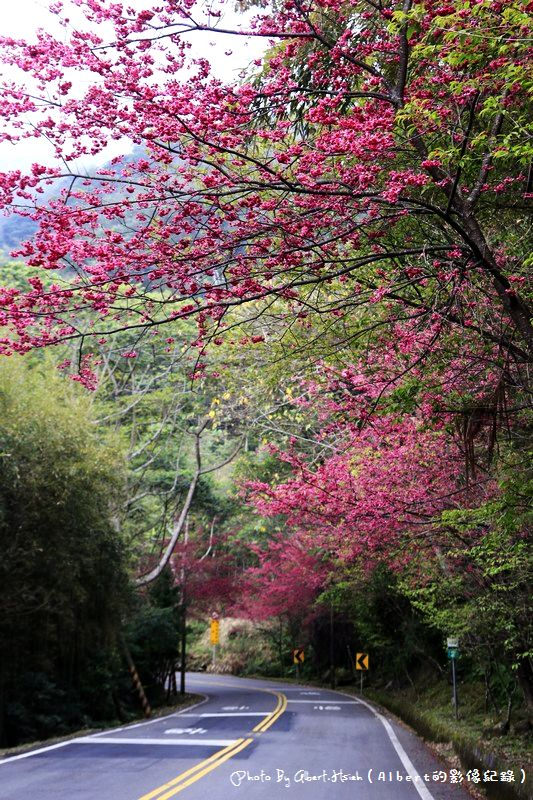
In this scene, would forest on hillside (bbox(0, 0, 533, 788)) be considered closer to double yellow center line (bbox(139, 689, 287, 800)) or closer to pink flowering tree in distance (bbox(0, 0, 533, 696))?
pink flowering tree in distance (bbox(0, 0, 533, 696))

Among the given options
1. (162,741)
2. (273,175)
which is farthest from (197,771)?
(273,175)

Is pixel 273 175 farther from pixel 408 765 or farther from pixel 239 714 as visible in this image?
pixel 239 714

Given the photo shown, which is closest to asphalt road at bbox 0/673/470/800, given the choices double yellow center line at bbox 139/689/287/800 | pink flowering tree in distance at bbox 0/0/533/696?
double yellow center line at bbox 139/689/287/800

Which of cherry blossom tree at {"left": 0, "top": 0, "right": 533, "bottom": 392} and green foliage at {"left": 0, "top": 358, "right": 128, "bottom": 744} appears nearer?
cherry blossom tree at {"left": 0, "top": 0, "right": 533, "bottom": 392}

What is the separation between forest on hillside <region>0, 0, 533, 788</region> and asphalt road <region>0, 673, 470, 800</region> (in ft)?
9.37

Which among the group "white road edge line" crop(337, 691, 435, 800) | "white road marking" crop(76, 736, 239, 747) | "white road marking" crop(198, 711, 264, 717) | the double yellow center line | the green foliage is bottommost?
"white road edge line" crop(337, 691, 435, 800)

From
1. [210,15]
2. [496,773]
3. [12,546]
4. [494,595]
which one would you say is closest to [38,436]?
[12,546]

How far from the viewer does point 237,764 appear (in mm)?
12094

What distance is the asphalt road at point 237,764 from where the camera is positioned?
9.69 meters

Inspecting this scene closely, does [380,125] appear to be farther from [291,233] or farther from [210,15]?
[210,15]

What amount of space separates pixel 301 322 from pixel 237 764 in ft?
23.4

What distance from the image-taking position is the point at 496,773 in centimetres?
905

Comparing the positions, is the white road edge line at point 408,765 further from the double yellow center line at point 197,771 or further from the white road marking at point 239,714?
the white road marking at point 239,714

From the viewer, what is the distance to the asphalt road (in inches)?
381
